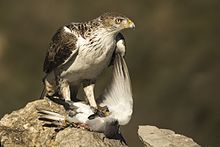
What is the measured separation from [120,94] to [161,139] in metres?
0.98

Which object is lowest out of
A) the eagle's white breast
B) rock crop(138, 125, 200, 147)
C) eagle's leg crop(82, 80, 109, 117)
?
rock crop(138, 125, 200, 147)

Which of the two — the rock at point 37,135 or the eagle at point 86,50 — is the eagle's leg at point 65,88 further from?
the rock at point 37,135

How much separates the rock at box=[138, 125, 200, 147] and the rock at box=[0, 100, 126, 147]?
12.5 inches

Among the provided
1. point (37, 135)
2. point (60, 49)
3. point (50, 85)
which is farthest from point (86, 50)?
point (37, 135)

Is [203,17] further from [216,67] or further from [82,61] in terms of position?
[82,61]

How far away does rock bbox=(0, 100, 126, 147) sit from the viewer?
11578 mm

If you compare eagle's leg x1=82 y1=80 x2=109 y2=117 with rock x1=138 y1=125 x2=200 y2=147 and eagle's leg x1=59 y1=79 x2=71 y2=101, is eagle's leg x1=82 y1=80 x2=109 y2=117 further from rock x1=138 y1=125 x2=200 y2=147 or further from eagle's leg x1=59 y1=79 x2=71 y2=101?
rock x1=138 y1=125 x2=200 y2=147

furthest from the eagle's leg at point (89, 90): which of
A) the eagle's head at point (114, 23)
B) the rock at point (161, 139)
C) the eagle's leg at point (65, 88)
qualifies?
the rock at point (161, 139)

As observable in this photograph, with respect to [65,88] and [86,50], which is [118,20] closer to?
[86,50]

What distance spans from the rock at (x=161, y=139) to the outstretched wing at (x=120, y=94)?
1.08 ft

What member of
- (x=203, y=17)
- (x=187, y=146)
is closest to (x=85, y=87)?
(x=187, y=146)

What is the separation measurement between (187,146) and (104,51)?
158 centimetres

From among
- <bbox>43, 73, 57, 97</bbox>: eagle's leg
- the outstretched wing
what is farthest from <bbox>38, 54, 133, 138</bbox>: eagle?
<bbox>43, 73, 57, 97</bbox>: eagle's leg

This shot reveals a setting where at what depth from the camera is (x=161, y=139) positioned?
12.0 metres
